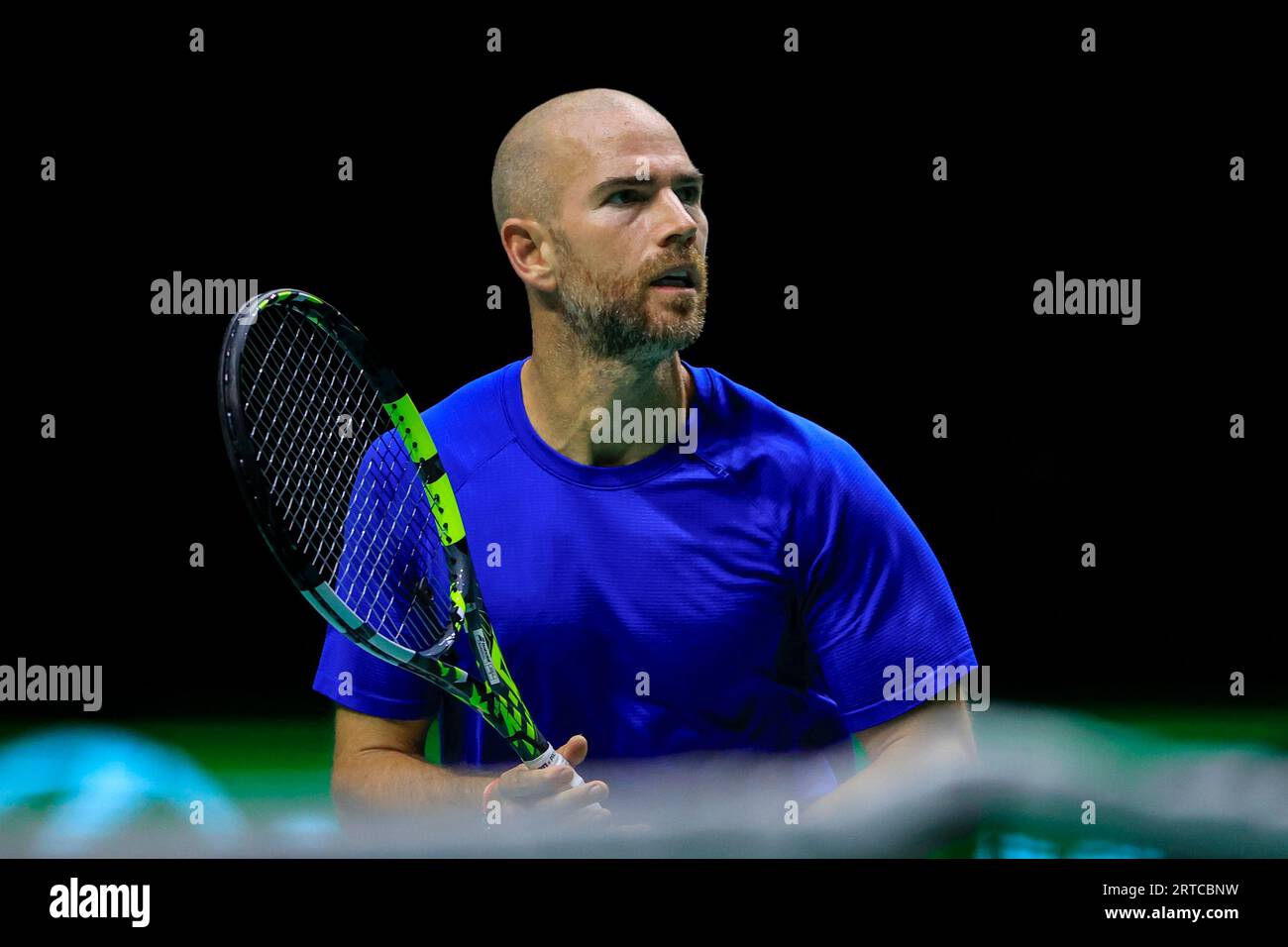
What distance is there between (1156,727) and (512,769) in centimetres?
216

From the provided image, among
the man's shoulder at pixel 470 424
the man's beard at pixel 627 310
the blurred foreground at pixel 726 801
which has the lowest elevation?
the blurred foreground at pixel 726 801

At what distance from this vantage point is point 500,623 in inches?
161

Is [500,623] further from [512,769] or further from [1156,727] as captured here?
[1156,727]

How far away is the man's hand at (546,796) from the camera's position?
3.80 m

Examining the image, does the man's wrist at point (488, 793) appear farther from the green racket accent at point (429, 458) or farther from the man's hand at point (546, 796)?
the green racket accent at point (429, 458)

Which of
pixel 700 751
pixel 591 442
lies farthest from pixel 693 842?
pixel 591 442

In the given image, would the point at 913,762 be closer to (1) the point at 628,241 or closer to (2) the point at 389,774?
(2) the point at 389,774

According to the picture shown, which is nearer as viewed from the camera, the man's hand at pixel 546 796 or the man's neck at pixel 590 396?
the man's hand at pixel 546 796

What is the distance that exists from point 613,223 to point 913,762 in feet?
4.15

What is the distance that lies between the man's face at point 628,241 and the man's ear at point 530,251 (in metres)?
0.03

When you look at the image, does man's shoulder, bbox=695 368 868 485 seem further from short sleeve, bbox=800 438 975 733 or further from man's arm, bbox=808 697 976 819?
man's arm, bbox=808 697 976 819

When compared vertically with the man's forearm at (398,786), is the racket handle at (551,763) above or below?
above

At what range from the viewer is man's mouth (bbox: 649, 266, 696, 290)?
400 centimetres

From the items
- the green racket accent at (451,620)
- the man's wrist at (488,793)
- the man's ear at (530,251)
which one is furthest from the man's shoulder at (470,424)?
the man's wrist at (488,793)
